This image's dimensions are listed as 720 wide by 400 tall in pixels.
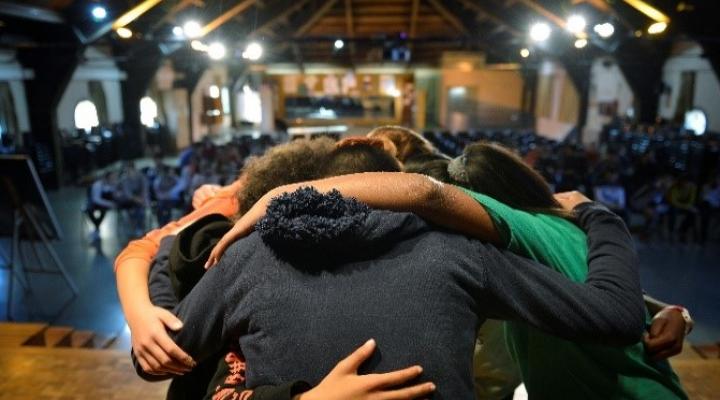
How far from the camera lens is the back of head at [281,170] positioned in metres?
1.11

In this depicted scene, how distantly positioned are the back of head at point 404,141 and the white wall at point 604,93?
1317 centimetres

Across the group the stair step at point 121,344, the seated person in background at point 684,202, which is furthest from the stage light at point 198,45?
the seated person in background at point 684,202

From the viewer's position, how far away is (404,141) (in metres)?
1.95

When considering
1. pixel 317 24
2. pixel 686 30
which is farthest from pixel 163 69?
pixel 686 30

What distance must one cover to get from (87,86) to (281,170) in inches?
535

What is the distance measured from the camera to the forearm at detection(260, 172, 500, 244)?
2.91 feet

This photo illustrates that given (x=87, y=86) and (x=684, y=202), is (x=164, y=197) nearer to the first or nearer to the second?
(x=684, y=202)

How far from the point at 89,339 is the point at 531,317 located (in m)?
Result: 3.28

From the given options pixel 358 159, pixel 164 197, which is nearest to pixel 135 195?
pixel 164 197

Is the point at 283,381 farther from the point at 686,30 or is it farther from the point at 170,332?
the point at 686,30

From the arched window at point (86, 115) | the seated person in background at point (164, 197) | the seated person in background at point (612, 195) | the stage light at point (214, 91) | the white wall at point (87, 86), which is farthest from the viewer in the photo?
the stage light at point (214, 91)

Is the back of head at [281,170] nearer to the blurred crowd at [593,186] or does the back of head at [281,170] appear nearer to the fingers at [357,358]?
the fingers at [357,358]

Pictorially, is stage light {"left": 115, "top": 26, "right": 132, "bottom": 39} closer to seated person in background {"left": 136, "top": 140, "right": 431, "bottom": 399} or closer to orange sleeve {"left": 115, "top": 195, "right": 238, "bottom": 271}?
orange sleeve {"left": 115, "top": 195, "right": 238, "bottom": 271}

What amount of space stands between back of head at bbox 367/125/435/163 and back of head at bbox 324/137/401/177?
2.41ft
